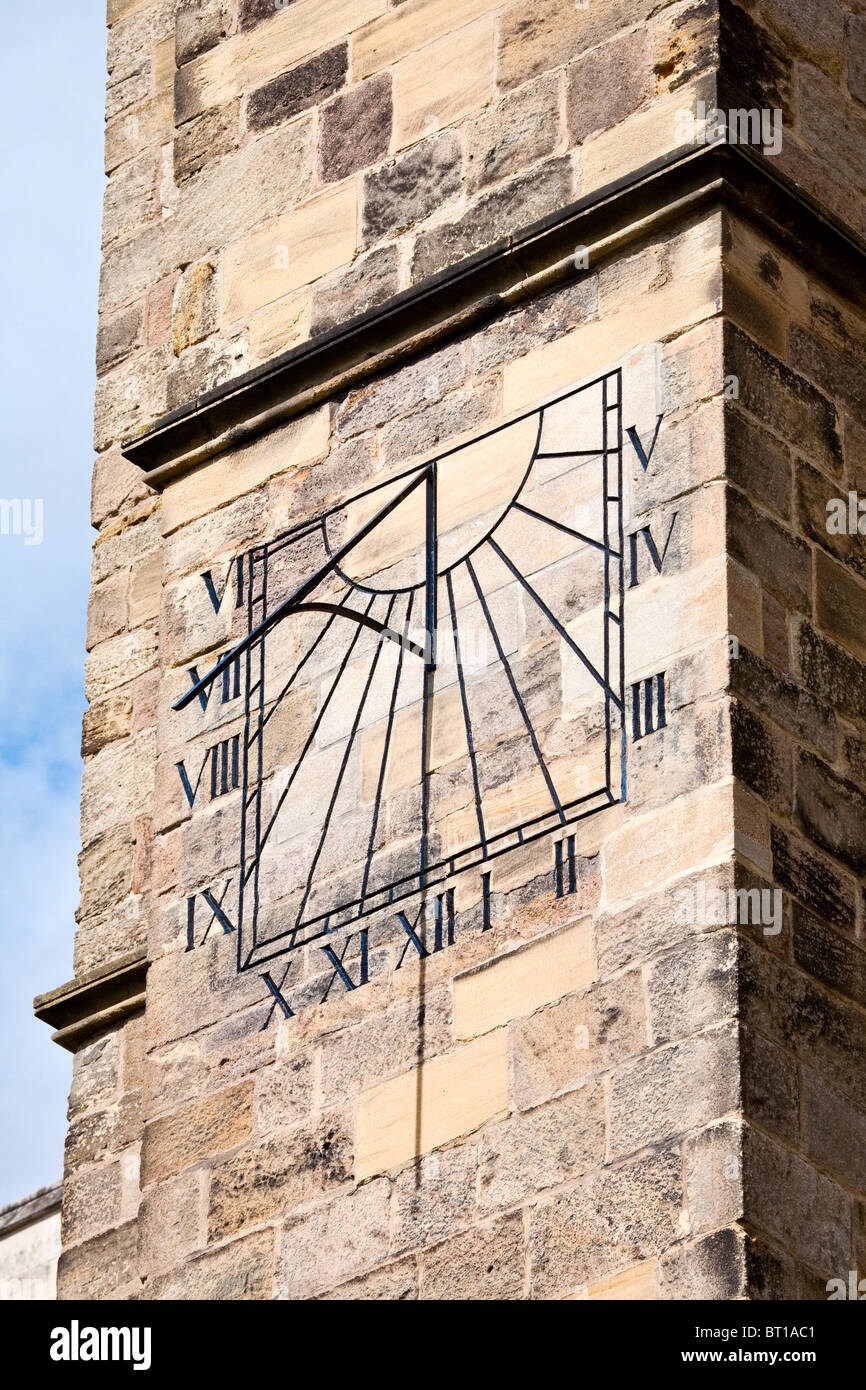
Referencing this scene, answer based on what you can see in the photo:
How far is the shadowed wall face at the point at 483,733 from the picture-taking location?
668cm

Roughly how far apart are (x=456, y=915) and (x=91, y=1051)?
1.55 meters

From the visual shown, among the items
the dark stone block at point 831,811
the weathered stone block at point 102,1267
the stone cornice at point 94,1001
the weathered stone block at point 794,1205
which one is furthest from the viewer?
the stone cornice at point 94,1001

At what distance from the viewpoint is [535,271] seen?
7.78 meters

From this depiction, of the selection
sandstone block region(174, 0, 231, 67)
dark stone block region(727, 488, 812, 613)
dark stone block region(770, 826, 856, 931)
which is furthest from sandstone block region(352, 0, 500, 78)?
dark stone block region(770, 826, 856, 931)

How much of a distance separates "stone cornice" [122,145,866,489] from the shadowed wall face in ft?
0.11

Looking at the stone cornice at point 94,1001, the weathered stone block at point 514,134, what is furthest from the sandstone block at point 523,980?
the weathered stone block at point 514,134

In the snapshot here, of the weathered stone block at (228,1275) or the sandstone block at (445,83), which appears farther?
the sandstone block at (445,83)

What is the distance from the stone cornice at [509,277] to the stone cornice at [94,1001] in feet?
3.88

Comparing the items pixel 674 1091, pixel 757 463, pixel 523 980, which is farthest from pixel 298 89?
pixel 674 1091

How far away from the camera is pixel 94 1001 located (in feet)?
27.3

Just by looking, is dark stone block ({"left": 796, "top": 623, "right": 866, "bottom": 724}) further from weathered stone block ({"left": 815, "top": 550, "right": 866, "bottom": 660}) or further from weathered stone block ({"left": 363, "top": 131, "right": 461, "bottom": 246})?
weathered stone block ({"left": 363, "top": 131, "right": 461, "bottom": 246})

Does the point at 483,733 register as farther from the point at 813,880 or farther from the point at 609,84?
the point at 609,84

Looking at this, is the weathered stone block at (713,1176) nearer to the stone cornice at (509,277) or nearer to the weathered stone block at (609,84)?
the stone cornice at (509,277)

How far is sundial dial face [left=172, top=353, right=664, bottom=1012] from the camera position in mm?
7184
